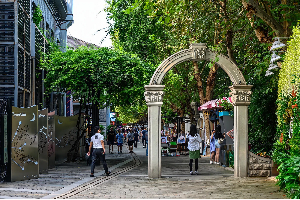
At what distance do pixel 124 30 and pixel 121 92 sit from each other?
10456 mm

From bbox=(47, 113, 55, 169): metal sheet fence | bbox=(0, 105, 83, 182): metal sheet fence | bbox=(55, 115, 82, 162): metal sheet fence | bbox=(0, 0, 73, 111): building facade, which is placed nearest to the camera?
bbox=(0, 105, 83, 182): metal sheet fence

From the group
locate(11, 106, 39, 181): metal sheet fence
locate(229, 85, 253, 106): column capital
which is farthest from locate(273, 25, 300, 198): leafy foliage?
locate(11, 106, 39, 181): metal sheet fence

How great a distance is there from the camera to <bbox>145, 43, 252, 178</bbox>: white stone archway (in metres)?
15.2

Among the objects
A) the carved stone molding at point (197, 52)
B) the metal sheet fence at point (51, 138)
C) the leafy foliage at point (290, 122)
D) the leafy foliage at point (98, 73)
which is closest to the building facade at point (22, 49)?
the leafy foliage at point (98, 73)

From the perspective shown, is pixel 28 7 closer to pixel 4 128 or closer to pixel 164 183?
pixel 4 128

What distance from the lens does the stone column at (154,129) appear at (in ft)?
49.8

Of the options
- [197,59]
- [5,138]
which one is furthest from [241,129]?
[5,138]

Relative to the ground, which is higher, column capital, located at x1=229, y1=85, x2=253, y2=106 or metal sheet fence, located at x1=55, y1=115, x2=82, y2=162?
column capital, located at x1=229, y1=85, x2=253, y2=106

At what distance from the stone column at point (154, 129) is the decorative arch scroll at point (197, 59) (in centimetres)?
37

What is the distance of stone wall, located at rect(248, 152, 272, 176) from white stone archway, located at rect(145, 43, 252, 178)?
7.4 inches

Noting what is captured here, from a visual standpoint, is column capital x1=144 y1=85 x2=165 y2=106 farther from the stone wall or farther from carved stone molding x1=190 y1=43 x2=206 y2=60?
the stone wall

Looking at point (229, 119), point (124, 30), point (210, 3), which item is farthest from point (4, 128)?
point (124, 30)

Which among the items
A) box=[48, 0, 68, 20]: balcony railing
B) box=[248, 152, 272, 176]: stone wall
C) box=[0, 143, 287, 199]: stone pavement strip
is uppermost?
box=[48, 0, 68, 20]: balcony railing

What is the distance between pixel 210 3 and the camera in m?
16.4
